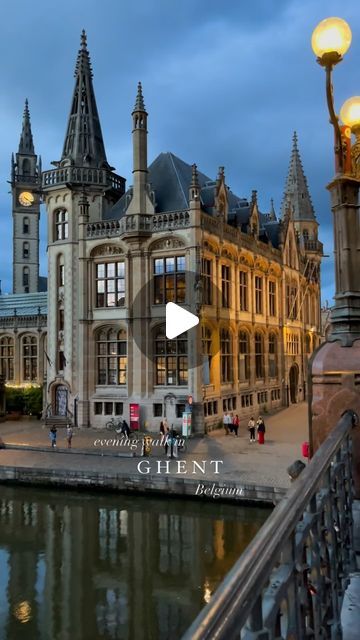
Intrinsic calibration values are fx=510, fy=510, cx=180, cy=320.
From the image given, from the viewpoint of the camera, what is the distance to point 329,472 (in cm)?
382

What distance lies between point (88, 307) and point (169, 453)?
1356 cm

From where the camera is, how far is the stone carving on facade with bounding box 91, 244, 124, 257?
1304 inches

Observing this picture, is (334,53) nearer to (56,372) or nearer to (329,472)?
(329,472)

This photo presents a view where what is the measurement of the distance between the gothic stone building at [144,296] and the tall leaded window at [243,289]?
0.15 m

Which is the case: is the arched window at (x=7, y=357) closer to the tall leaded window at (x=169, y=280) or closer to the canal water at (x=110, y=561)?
the tall leaded window at (x=169, y=280)

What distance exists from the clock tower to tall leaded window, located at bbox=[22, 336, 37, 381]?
3009 centimetres

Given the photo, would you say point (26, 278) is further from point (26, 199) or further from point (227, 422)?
point (227, 422)

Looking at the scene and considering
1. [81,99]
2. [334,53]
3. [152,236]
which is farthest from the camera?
[81,99]

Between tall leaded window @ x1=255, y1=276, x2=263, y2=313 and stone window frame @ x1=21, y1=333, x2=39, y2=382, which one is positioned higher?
tall leaded window @ x1=255, y1=276, x2=263, y2=313

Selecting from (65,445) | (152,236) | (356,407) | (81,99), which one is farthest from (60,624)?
(81,99)

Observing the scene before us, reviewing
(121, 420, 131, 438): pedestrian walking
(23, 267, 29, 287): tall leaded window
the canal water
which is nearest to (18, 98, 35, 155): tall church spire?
(23, 267, 29, 287): tall leaded window

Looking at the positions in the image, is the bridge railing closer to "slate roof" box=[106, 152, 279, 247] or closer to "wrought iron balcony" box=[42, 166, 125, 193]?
"slate roof" box=[106, 152, 279, 247]

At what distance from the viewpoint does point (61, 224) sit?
36.3 meters

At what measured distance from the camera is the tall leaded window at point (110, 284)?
3300 cm
